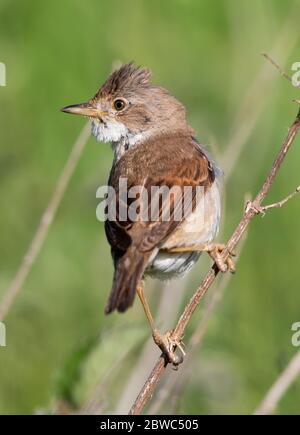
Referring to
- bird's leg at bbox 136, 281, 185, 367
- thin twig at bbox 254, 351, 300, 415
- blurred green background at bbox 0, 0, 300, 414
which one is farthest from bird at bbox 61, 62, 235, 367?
thin twig at bbox 254, 351, 300, 415

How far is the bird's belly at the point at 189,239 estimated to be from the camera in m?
5.66

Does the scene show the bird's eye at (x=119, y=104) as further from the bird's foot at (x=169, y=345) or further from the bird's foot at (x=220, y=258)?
the bird's foot at (x=169, y=345)

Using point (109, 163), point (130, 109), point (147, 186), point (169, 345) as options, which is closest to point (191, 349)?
point (169, 345)

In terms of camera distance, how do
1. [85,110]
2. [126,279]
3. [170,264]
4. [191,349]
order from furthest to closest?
[85,110], [170,264], [191,349], [126,279]

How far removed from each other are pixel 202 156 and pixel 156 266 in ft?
2.40

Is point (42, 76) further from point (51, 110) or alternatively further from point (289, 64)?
point (289, 64)

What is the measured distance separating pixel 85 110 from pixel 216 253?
1.43 meters

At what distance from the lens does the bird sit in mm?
5355

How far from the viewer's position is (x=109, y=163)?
309 inches

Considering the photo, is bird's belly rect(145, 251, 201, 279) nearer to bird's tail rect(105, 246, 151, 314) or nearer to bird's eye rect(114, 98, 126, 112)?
bird's tail rect(105, 246, 151, 314)

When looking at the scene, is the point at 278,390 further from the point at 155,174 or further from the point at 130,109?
the point at 130,109

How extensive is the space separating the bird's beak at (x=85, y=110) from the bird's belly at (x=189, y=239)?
996 mm

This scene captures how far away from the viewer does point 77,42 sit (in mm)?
9141

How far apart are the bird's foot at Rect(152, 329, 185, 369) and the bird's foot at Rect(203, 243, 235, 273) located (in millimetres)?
461
